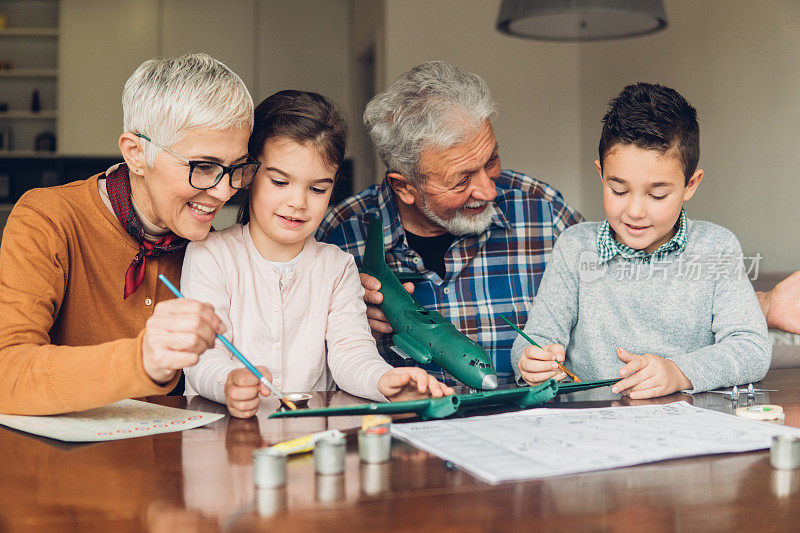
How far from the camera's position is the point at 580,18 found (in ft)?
10.9

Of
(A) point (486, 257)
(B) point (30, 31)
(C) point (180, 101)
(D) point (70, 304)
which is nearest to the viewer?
(C) point (180, 101)

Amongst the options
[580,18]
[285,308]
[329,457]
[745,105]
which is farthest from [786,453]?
[745,105]

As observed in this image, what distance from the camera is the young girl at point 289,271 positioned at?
5.37 ft

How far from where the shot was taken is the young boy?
1654 millimetres

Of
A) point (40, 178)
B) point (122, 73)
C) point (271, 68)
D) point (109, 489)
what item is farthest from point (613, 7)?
point (40, 178)

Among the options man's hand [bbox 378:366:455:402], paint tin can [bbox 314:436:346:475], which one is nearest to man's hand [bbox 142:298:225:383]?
paint tin can [bbox 314:436:346:475]

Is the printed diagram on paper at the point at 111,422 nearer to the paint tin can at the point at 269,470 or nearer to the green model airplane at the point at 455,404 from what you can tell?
the green model airplane at the point at 455,404

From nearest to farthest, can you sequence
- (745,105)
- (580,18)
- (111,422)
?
(111,422) → (580,18) → (745,105)

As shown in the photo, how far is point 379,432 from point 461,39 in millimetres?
4922

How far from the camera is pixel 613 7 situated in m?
2.97

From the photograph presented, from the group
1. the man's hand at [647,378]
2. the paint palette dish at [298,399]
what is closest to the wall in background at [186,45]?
the paint palette dish at [298,399]

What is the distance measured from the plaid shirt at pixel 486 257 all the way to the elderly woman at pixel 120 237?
0.58m

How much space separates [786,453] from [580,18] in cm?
273

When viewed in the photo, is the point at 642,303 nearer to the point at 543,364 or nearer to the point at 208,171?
the point at 543,364
